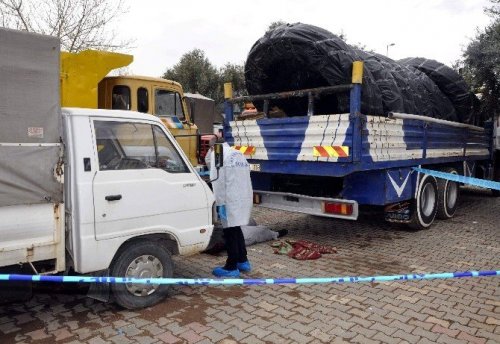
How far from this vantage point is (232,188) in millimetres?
4723

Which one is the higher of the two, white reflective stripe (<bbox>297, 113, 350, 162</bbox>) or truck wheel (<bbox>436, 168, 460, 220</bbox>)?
white reflective stripe (<bbox>297, 113, 350, 162</bbox>)

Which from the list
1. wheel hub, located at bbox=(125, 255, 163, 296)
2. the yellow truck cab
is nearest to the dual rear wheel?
the yellow truck cab

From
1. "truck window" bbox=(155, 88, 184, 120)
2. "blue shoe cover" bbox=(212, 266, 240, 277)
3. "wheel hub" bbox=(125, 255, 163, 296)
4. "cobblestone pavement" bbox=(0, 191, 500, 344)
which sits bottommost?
"cobblestone pavement" bbox=(0, 191, 500, 344)

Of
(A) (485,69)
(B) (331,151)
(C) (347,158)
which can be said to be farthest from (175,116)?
(A) (485,69)

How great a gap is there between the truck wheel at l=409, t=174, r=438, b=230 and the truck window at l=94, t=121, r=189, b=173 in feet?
14.5

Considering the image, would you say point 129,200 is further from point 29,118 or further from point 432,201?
point 432,201

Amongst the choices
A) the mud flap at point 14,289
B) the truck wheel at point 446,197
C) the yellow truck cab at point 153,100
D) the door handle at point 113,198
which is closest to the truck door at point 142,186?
the door handle at point 113,198

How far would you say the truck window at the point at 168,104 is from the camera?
8.23 m

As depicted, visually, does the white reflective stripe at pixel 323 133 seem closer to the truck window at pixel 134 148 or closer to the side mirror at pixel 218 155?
the side mirror at pixel 218 155

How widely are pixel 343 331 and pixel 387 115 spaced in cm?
357

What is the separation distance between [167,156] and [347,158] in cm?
237

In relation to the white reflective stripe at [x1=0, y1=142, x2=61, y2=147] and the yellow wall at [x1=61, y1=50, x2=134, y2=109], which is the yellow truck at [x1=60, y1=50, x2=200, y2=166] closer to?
the yellow wall at [x1=61, y1=50, x2=134, y2=109]

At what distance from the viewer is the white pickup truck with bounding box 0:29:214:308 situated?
3123mm

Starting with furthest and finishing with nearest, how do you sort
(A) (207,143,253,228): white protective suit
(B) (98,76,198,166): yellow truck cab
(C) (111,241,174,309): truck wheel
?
(B) (98,76,198,166): yellow truck cab → (A) (207,143,253,228): white protective suit → (C) (111,241,174,309): truck wheel
